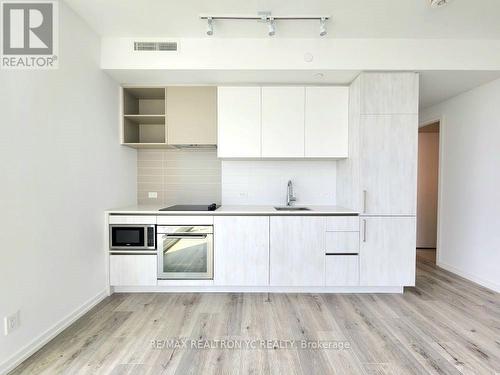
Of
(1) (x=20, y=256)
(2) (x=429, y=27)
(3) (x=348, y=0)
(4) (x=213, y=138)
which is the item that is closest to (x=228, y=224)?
(4) (x=213, y=138)

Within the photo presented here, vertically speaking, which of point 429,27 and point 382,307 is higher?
point 429,27

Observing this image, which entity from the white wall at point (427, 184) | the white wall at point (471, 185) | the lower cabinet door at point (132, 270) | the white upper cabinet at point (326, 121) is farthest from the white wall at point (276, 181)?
the white wall at point (427, 184)

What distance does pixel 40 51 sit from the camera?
1844 mm

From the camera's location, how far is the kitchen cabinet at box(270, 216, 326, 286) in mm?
2629

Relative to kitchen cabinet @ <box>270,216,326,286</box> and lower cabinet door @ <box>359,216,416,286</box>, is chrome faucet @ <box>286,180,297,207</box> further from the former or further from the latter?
lower cabinet door @ <box>359,216,416,286</box>

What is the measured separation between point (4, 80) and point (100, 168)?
109 centimetres

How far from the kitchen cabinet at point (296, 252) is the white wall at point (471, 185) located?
81.2 inches

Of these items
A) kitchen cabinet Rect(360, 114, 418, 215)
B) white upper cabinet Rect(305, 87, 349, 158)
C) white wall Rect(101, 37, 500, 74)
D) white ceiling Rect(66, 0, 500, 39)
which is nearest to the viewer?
white ceiling Rect(66, 0, 500, 39)

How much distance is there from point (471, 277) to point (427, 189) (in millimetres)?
1878

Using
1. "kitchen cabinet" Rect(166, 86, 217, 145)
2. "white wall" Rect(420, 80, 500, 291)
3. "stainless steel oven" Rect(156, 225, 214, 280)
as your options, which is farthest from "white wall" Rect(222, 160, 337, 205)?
"white wall" Rect(420, 80, 500, 291)

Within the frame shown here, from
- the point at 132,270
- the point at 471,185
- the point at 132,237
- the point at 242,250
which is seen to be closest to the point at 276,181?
the point at 242,250

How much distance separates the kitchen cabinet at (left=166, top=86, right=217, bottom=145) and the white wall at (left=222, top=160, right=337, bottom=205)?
1.93 ft

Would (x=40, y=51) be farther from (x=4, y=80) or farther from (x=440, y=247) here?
(x=440, y=247)

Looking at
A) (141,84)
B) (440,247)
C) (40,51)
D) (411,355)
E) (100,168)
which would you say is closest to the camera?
(411,355)
